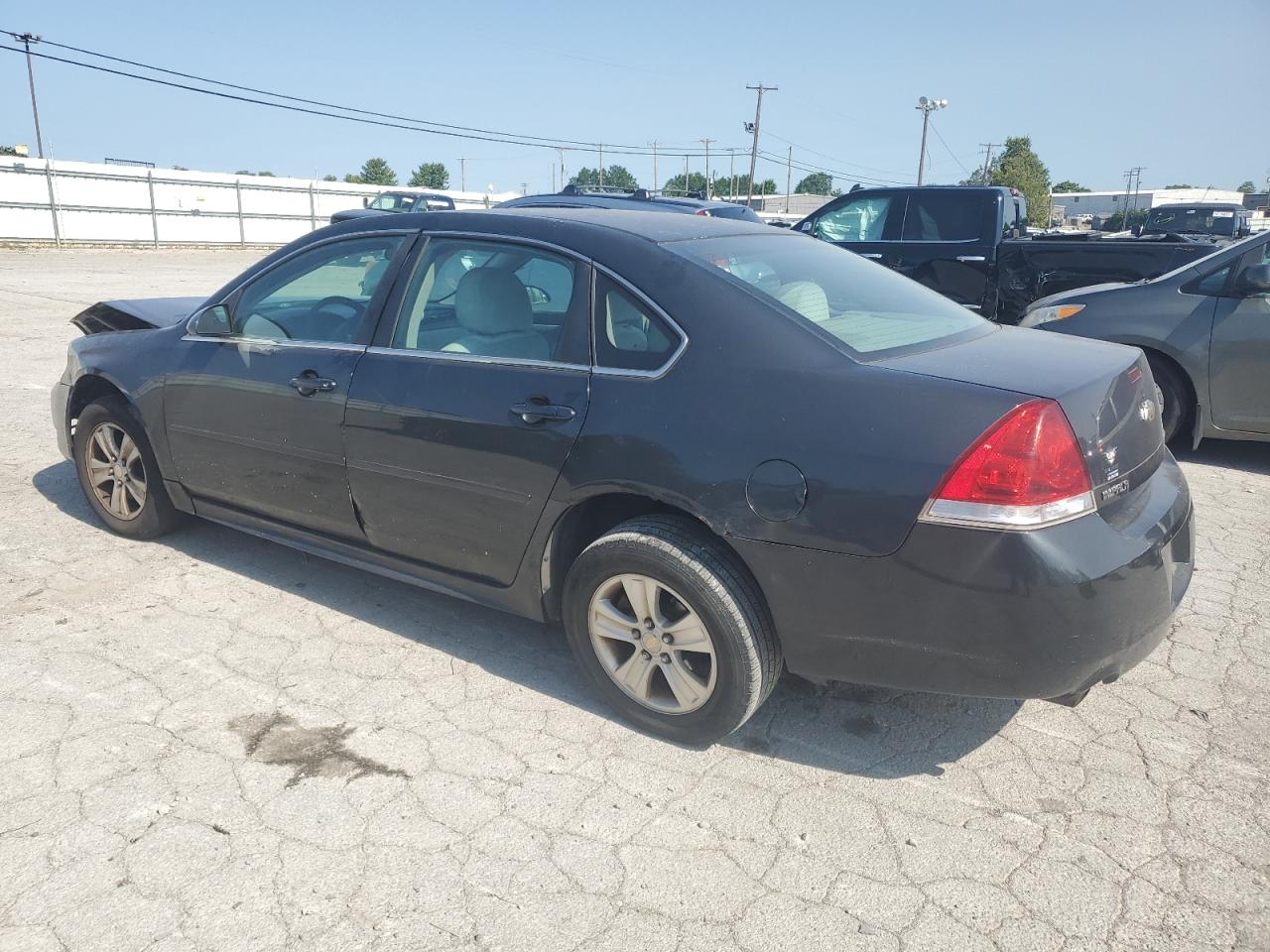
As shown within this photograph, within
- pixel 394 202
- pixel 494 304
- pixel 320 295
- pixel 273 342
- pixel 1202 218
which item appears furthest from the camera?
pixel 394 202

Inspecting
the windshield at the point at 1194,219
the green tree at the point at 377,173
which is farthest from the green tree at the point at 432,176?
the windshield at the point at 1194,219

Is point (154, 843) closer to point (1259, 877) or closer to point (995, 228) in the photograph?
point (1259, 877)

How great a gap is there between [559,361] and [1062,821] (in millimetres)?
1982

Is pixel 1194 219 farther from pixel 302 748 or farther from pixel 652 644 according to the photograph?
pixel 302 748

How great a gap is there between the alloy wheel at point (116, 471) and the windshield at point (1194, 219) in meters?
19.9

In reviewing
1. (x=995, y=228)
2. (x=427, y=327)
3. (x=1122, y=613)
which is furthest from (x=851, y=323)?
(x=995, y=228)

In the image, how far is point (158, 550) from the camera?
4.50 meters

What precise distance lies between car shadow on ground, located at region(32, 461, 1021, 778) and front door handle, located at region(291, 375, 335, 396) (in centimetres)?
93

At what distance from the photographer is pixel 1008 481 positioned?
2.39m

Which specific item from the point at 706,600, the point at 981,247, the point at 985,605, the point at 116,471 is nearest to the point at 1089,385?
the point at 985,605

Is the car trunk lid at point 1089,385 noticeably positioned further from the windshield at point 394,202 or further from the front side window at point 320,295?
the windshield at point 394,202

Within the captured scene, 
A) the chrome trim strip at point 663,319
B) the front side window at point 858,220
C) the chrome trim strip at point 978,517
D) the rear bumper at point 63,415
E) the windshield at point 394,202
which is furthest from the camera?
the windshield at point 394,202

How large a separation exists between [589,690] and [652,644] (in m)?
0.48

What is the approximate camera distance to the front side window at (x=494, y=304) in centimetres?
311
